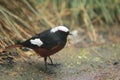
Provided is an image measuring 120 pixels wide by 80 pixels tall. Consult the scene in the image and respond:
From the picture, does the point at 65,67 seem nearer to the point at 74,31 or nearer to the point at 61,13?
the point at 74,31

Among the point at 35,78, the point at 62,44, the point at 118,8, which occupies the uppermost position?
the point at 118,8

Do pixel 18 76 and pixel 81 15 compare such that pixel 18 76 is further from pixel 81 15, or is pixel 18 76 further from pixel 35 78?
pixel 81 15

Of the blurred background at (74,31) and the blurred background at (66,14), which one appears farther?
the blurred background at (66,14)

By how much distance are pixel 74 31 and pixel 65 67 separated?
1.88 metres

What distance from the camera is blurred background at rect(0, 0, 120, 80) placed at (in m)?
4.21

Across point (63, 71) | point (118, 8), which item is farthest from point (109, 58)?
point (118, 8)

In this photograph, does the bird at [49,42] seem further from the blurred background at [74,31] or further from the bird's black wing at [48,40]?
Answer: the blurred background at [74,31]

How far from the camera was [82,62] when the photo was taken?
15.0 ft

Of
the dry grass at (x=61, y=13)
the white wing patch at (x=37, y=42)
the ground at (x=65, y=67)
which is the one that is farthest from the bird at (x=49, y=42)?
the dry grass at (x=61, y=13)

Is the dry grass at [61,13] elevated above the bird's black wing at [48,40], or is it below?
above

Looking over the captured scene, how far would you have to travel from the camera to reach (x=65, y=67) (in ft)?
14.4

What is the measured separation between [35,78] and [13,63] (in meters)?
0.36

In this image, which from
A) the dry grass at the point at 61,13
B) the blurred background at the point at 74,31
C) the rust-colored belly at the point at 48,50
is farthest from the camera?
the dry grass at the point at 61,13

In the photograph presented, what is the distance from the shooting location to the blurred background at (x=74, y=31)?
421 cm
